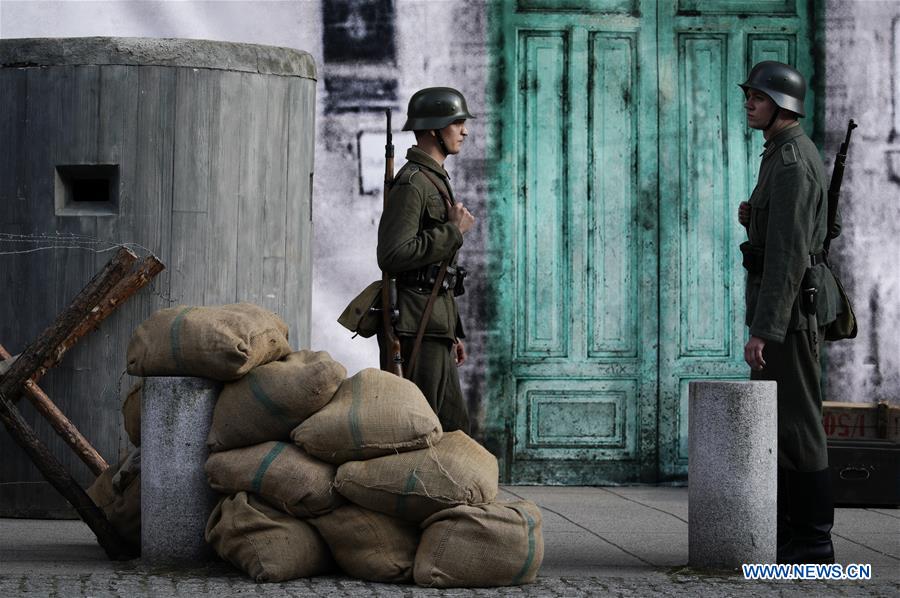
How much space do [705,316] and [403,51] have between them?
242cm

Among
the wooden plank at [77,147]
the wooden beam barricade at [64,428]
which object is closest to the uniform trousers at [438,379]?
the wooden beam barricade at [64,428]

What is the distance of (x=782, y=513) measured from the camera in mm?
6879

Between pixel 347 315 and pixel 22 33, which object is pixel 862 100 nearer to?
pixel 347 315

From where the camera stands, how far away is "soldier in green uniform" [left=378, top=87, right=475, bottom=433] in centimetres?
720

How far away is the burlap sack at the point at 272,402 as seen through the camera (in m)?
6.34

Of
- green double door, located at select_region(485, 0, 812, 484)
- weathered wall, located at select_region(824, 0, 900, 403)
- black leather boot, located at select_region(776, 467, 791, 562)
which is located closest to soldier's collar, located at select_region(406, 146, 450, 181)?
black leather boot, located at select_region(776, 467, 791, 562)

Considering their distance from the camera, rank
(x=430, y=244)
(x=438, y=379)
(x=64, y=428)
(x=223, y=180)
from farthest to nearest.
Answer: (x=223, y=180)
(x=64, y=428)
(x=438, y=379)
(x=430, y=244)

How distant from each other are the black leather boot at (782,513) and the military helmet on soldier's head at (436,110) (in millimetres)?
2107

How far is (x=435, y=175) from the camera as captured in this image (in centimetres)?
739

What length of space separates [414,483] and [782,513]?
1.68 metres

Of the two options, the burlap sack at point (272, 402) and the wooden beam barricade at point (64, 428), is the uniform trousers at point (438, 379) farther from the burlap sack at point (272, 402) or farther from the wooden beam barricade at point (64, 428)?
the wooden beam barricade at point (64, 428)

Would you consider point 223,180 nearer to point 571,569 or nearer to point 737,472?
point 571,569

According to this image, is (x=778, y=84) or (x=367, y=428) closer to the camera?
(x=367, y=428)

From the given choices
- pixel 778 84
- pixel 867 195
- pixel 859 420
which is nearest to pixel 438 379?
pixel 778 84
